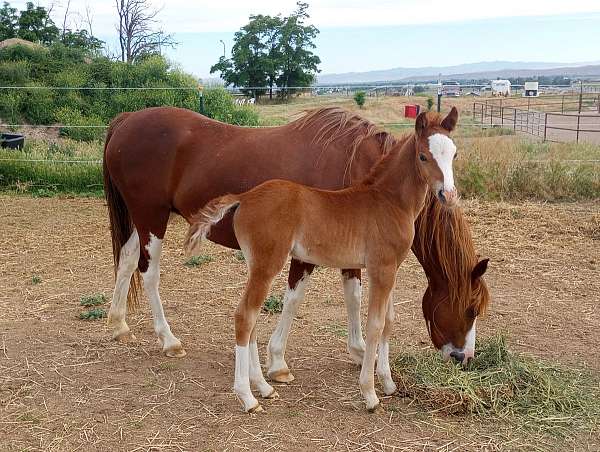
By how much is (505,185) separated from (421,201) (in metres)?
6.34

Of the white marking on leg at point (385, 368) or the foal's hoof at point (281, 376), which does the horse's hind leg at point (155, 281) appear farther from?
the white marking on leg at point (385, 368)

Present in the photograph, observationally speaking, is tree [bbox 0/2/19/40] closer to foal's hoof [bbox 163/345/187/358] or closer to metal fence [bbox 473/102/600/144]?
metal fence [bbox 473/102/600/144]

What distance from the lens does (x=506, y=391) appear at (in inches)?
144

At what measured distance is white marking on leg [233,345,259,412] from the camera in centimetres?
349

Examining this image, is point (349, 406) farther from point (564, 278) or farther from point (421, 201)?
point (564, 278)

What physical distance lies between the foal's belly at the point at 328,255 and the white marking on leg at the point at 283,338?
0.53m

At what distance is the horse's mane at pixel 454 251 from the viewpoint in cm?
382

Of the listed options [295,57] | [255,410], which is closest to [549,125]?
[295,57]

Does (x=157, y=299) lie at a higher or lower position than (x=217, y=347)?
higher

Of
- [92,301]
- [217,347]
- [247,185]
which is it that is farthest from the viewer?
[92,301]

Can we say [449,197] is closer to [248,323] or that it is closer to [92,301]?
[248,323]

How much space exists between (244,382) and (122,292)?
1.61m

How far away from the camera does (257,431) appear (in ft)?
11.0

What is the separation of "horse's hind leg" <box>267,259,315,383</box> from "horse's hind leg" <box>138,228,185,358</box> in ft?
2.61
